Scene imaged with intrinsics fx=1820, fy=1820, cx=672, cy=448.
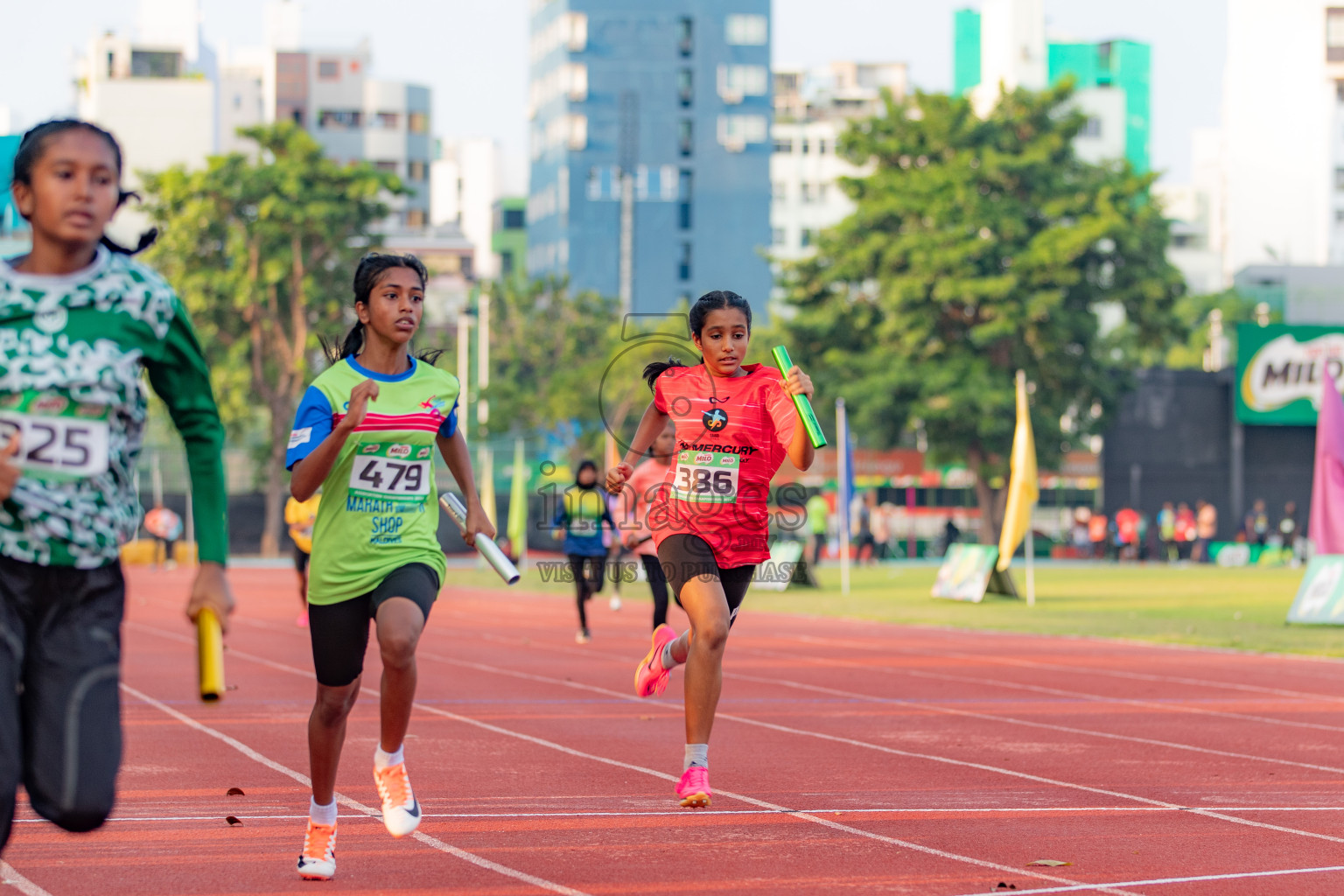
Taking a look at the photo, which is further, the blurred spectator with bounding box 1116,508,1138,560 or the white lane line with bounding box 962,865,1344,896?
the blurred spectator with bounding box 1116,508,1138,560

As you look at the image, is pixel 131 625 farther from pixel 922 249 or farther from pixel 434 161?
pixel 434 161

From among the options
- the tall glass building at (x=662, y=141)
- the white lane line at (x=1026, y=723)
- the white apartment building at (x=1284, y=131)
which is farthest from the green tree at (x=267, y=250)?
the white apartment building at (x=1284, y=131)

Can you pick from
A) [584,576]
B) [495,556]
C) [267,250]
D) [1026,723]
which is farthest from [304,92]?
[495,556]

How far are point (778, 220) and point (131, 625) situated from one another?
90.1 m

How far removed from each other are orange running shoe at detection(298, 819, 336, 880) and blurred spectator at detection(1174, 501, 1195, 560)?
45540mm

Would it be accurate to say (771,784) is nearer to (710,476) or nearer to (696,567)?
(696,567)

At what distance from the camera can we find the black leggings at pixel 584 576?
17.8 meters

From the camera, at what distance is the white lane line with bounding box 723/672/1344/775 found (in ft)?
30.5

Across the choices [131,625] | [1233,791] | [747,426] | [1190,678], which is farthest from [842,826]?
[131,625]

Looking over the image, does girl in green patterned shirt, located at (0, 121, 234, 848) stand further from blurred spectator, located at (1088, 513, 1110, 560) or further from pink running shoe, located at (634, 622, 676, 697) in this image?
blurred spectator, located at (1088, 513, 1110, 560)

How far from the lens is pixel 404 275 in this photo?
20.1 ft

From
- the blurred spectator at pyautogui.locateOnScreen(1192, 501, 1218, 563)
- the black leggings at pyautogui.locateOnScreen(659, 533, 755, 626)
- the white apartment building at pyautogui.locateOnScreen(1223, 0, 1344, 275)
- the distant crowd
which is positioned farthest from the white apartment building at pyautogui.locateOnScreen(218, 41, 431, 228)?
the black leggings at pyautogui.locateOnScreen(659, 533, 755, 626)

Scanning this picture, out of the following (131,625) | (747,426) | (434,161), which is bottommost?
(131,625)

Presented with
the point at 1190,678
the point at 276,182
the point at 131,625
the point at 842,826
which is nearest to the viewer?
the point at 842,826
